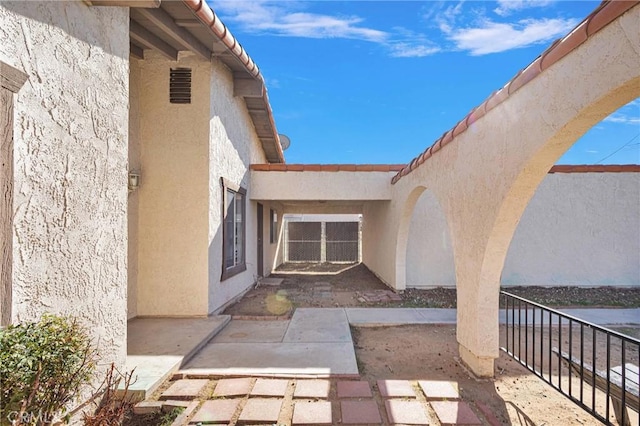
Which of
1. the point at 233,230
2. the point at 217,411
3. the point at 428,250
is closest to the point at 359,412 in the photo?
the point at 217,411

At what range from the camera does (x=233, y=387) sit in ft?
12.5

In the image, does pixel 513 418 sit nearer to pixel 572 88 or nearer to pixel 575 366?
pixel 575 366

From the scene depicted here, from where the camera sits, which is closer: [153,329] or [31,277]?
[31,277]

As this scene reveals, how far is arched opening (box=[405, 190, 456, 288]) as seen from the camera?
9.63 meters

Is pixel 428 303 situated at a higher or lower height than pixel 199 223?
lower

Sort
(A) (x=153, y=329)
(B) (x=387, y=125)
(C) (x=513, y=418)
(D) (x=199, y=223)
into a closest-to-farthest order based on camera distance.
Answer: (C) (x=513, y=418) → (A) (x=153, y=329) → (D) (x=199, y=223) → (B) (x=387, y=125)

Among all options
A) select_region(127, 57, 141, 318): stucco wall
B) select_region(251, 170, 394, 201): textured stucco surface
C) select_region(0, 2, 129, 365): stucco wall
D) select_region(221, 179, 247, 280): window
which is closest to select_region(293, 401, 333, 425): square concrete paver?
select_region(0, 2, 129, 365): stucco wall

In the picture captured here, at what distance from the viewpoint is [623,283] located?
947 centimetres

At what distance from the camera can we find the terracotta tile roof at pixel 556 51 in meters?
2.20

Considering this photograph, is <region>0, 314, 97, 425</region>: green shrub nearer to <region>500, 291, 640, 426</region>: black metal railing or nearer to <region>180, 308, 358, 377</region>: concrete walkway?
→ <region>180, 308, 358, 377</region>: concrete walkway

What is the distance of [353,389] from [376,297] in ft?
17.4

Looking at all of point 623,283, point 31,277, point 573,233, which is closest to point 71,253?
point 31,277

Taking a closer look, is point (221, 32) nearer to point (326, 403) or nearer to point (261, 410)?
point (261, 410)

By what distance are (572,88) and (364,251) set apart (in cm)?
1408
